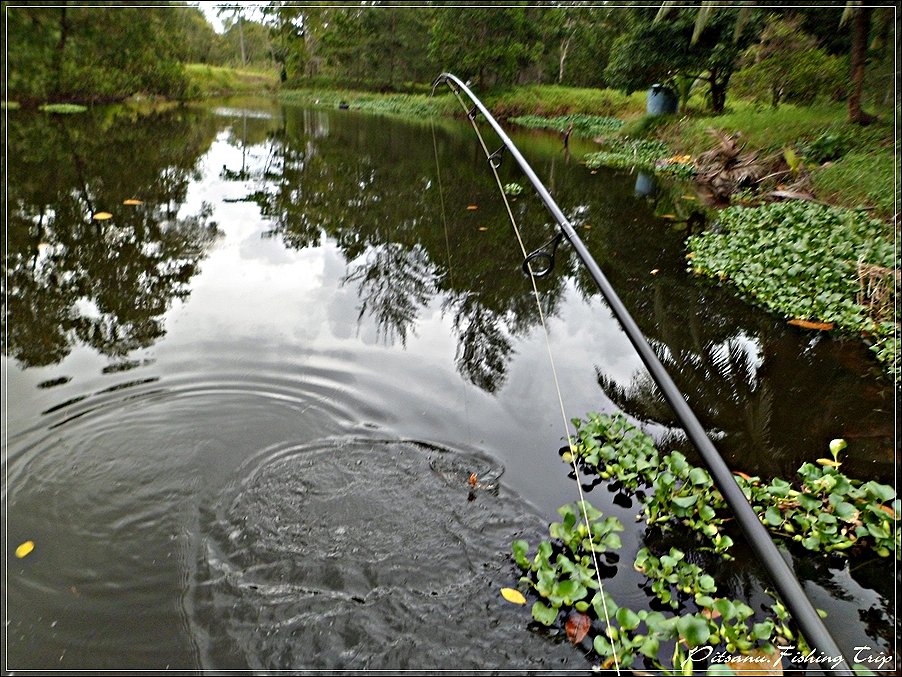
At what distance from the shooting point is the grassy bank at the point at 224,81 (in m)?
30.4

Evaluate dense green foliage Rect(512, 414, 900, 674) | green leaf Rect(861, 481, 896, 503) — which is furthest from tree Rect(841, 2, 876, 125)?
green leaf Rect(861, 481, 896, 503)

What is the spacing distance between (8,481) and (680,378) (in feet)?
13.2

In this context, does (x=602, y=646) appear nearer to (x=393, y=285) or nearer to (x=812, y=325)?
(x=812, y=325)

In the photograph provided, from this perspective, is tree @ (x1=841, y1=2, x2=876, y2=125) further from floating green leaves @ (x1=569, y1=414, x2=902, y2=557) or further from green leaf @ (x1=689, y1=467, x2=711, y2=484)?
green leaf @ (x1=689, y1=467, x2=711, y2=484)

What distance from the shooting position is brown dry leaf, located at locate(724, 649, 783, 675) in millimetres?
2021

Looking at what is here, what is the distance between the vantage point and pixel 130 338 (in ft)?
14.3

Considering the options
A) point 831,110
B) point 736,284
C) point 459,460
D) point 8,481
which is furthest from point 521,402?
point 831,110

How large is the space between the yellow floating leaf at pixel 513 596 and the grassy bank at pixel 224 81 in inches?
1220

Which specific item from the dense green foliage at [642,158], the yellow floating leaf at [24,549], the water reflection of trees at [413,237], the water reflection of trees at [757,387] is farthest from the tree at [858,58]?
the yellow floating leaf at [24,549]

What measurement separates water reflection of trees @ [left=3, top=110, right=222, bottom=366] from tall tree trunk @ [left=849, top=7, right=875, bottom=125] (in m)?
10.2

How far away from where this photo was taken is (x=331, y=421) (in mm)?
3523

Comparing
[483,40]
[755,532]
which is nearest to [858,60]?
[755,532]

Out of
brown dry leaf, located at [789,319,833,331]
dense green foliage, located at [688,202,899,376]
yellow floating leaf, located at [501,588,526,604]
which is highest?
dense green foliage, located at [688,202,899,376]

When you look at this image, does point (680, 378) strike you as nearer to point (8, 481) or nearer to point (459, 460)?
point (459, 460)
